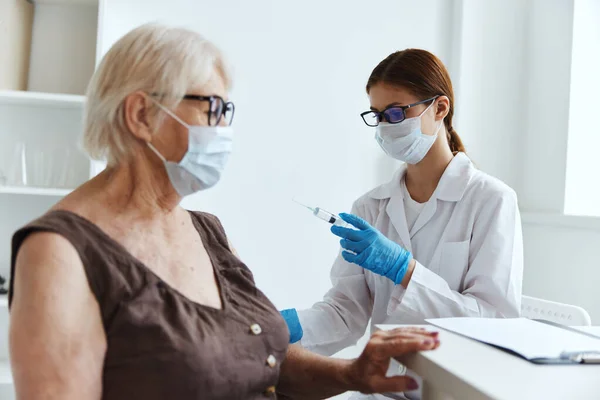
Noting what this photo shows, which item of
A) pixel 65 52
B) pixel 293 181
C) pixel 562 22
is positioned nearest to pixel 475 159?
pixel 562 22

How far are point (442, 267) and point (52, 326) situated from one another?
1.08 meters

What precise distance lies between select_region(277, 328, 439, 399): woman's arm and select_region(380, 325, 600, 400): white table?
0.03 meters

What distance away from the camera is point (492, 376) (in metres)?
0.86

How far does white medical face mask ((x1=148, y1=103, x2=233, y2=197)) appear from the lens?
45.2 inches

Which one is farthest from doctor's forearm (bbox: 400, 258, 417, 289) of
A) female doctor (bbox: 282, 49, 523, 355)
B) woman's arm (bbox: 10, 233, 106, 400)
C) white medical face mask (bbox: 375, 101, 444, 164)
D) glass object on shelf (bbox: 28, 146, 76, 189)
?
glass object on shelf (bbox: 28, 146, 76, 189)

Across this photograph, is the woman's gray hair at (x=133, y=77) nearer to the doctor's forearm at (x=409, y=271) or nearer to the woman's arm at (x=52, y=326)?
the woman's arm at (x=52, y=326)

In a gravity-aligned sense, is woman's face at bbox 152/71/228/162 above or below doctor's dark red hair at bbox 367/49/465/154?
below

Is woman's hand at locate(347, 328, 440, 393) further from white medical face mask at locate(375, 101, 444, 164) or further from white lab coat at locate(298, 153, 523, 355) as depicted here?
white medical face mask at locate(375, 101, 444, 164)

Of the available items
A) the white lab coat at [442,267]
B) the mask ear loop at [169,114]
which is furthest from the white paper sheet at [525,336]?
the mask ear loop at [169,114]

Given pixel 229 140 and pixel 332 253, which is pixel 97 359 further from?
pixel 332 253

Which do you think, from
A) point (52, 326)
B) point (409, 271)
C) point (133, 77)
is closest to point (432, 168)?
point (409, 271)

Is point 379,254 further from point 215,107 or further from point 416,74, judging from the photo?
point 215,107

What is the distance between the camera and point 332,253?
2.59 m

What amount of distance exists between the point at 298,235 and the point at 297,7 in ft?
2.98
